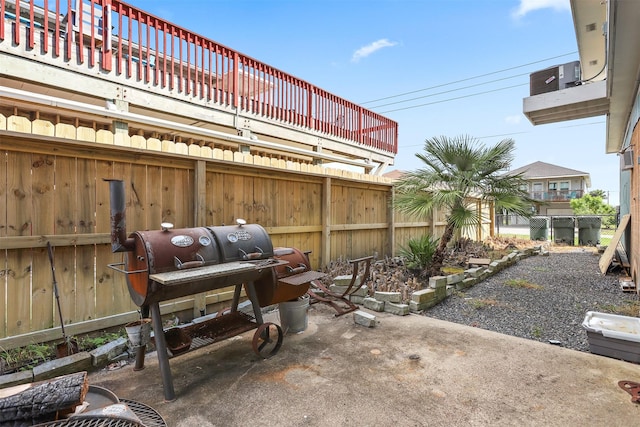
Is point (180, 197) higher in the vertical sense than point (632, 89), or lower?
lower

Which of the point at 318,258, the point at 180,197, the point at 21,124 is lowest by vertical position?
the point at 318,258

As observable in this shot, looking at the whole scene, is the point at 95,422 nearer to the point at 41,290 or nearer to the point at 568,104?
the point at 41,290

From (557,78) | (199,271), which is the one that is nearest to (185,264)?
(199,271)

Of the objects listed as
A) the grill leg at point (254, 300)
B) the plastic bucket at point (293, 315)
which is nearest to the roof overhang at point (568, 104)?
the plastic bucket at point (293, 315)

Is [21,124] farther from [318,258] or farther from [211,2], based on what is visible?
[211,2]

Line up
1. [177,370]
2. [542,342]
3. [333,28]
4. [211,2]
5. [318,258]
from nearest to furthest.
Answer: [177,370] < [542,342] < [318,258] < [211,2] < [333,28]

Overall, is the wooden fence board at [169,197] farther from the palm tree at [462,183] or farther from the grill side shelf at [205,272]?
the palm tree at [462,183]

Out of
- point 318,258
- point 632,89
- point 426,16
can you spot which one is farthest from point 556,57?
point 318,258

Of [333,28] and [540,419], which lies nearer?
[540,419]

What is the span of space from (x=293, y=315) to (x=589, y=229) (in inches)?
461

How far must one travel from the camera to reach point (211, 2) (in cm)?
887

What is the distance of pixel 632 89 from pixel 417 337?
4.98 m

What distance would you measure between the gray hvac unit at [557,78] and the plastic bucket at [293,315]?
841 centimetres

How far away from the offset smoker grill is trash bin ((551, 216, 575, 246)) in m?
11.2
